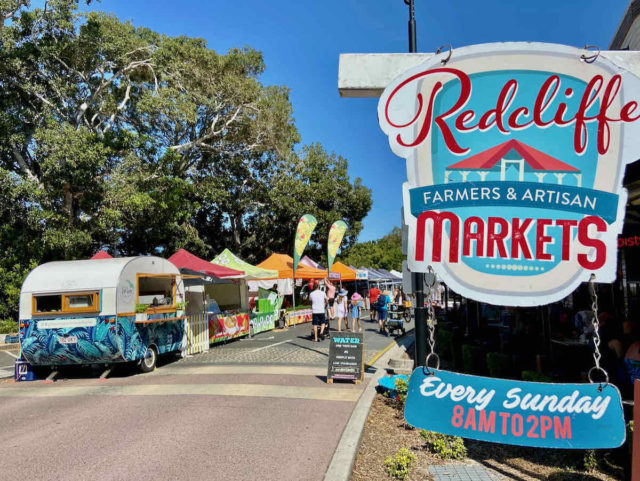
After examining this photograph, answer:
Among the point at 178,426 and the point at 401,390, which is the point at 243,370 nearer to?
the point at 178,426

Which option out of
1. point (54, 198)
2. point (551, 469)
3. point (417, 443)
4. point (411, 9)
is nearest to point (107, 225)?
point (54, 198)

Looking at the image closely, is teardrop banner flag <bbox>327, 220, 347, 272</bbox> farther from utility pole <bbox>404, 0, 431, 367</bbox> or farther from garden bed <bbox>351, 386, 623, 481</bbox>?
garden bed <bbox>351, 386, 623, 481</bbox>

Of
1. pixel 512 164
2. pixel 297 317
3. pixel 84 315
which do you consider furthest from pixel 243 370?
pixel 297 317

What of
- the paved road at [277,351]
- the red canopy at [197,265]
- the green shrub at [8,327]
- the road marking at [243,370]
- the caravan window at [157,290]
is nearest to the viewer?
the road marking at [243,370]

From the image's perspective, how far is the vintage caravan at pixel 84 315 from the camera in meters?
9.98

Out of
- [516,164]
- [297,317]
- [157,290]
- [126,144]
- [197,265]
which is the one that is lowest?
[297,317]

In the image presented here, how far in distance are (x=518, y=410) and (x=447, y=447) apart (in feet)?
7.98

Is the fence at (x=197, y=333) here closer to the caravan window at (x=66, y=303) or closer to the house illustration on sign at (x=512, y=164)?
the caravan window at (x=66, y=303)

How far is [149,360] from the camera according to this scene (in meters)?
11.2

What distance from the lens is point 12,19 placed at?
19.4 m

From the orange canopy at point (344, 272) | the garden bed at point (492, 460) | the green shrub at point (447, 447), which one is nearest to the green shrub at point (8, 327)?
the orange canopy at point (344, 272)

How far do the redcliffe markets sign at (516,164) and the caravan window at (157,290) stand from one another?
9780mm

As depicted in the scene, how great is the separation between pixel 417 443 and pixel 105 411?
4.90 metres

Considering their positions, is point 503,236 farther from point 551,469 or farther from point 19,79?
point 19,79
